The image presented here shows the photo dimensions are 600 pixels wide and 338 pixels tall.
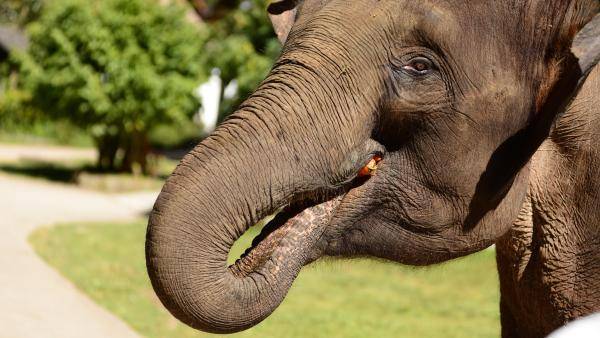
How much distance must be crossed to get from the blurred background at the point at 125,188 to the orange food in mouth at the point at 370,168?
329mm

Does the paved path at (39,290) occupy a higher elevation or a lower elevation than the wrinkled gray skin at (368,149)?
lower

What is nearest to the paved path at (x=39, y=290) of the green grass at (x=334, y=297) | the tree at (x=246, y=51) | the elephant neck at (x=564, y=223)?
the green grass at (x=334, y=297)

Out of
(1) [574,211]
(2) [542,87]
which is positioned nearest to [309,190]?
(2) [542,87]

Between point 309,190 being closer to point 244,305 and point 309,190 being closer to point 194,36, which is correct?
point 244,305

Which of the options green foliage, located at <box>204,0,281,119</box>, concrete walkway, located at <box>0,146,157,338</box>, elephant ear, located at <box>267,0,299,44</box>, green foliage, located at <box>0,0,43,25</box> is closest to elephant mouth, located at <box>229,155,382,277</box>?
elephant ear, located at <box>267,0,299,44</box>

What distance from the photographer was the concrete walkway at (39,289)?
24.4 feet

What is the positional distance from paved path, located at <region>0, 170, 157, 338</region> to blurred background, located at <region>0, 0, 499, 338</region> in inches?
1.1

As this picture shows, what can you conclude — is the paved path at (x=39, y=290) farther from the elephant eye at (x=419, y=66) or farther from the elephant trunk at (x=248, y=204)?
the elephant eye at (x=419, y=66)

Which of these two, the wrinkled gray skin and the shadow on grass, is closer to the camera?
Answer: the wrinkled gray skin

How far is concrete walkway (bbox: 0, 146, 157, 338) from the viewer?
24.4 ft

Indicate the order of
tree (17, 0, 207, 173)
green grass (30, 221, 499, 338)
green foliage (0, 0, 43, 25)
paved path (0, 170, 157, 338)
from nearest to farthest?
paved path (0, 170, 157, 338), green grass (30, 221, 499, 338), tree (17, 0, 207, 173), green foliage (0, 0, 43, 25)

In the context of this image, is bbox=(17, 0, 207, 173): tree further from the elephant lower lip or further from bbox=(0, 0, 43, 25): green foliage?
bbox=(0, 0, 43, 25): green foliage

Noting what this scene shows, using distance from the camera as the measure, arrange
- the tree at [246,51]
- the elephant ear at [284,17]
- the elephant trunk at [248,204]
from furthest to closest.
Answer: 1. the tree at [246,51]
2. the elephant ear at [284,17]
3. the elephant trunk at [248,204]

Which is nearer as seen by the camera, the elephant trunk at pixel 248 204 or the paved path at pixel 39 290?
the elephant trunk at pixel 248 204
